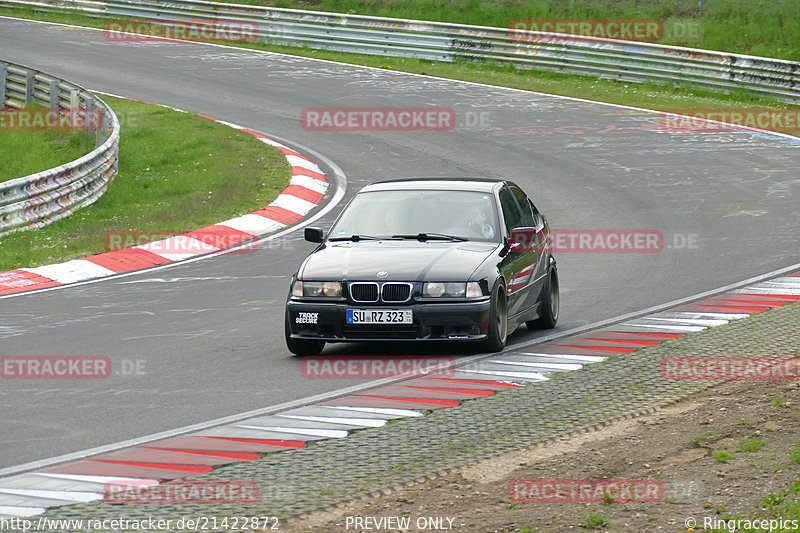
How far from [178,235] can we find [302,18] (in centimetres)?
1809

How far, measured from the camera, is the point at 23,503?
6188 millimetres

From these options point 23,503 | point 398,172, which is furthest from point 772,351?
point 398,172

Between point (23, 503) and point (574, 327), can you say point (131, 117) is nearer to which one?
point (574, 327)

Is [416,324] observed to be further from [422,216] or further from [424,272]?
[422,216]

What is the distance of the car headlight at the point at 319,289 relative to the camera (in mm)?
9867

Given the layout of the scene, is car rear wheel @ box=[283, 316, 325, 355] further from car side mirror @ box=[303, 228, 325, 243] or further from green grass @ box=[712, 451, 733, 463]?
green grass @ box=[712, 451, 733, 463]

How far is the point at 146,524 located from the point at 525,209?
6.86 metres
